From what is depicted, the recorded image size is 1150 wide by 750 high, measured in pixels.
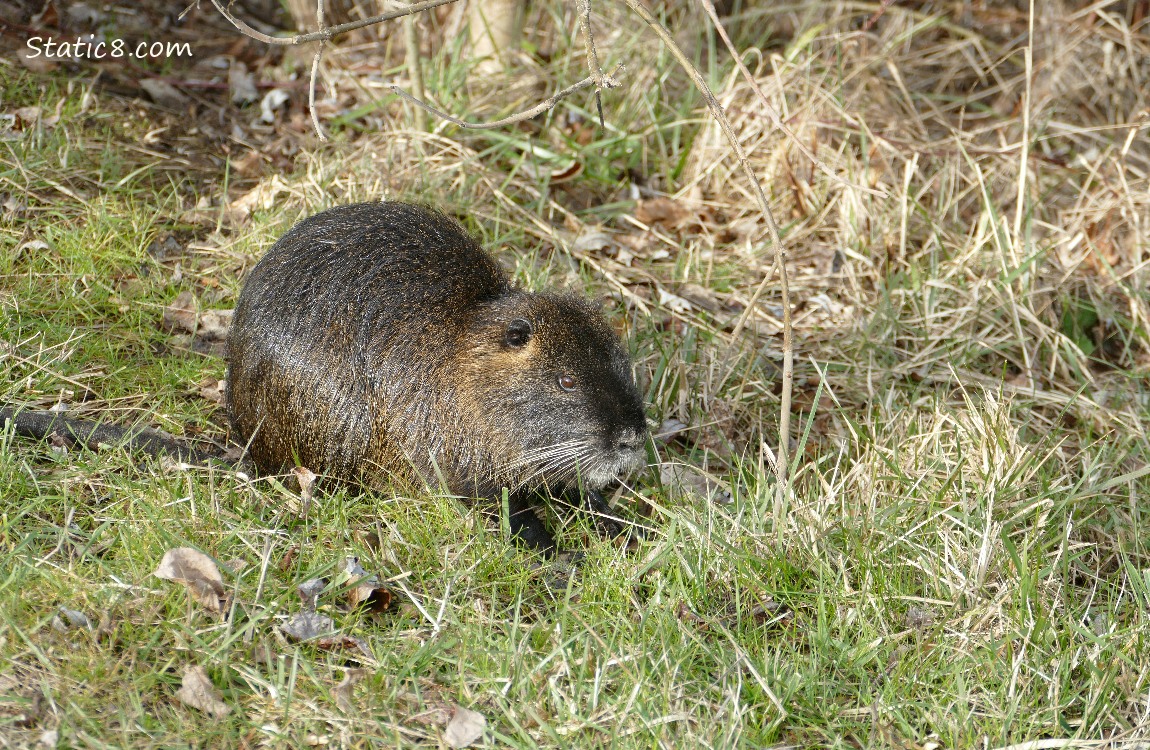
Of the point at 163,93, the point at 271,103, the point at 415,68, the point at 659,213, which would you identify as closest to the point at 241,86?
the point at 271,103

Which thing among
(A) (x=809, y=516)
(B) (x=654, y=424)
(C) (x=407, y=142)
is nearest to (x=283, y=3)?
(C) (x=407, y=142)

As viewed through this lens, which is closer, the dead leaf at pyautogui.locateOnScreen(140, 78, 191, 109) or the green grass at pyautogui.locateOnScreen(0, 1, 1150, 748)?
the green grass at pyautogui.locateOnScreen(0, 1, 1150, 748)

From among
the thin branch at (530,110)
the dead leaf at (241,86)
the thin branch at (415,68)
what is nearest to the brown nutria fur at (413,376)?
the thin branch at (530,110)

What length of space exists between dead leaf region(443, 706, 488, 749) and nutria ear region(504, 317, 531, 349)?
113 centimetres

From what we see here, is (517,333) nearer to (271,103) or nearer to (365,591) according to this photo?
(365,591)

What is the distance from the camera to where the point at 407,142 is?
4.77 m

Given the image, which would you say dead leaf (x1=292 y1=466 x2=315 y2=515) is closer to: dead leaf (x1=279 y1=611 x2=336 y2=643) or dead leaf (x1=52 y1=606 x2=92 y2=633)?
dead leaf (x1=279 y1=611 x2=336 y2=643)

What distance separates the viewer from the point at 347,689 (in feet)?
8.36

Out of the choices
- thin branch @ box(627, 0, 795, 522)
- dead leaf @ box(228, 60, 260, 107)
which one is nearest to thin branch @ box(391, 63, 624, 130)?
thin branch @ box(627, 0, 795, 522)

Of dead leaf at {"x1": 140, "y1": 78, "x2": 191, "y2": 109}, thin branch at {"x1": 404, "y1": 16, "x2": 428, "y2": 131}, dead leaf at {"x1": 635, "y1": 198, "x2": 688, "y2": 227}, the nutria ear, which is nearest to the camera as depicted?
the nutria ear

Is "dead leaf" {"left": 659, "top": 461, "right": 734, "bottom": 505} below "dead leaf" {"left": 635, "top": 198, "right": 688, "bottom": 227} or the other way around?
below

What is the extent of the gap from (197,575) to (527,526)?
977mm

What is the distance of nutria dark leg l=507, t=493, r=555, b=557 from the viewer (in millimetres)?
3311

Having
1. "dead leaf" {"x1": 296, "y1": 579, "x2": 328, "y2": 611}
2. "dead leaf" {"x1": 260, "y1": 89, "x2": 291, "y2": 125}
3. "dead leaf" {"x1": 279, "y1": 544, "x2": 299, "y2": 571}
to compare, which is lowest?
"dead leaf" {"x1": 296, "y1": 579, "x2": 328, "y2": 611}
